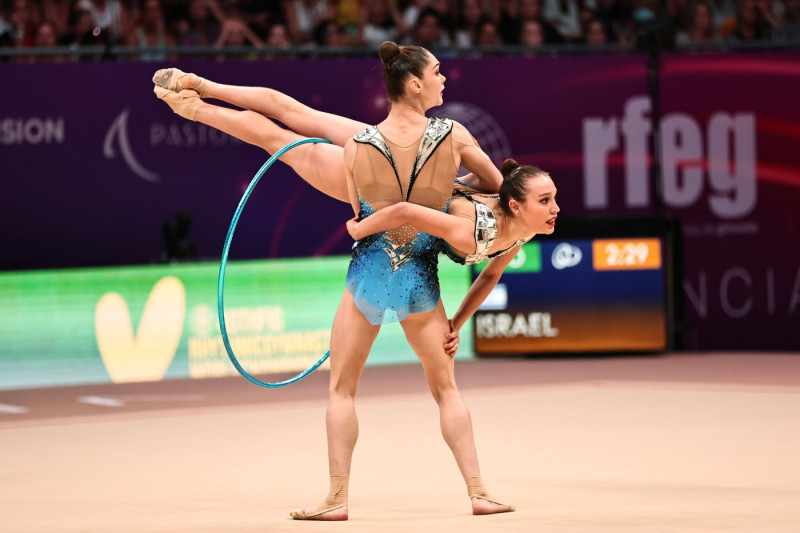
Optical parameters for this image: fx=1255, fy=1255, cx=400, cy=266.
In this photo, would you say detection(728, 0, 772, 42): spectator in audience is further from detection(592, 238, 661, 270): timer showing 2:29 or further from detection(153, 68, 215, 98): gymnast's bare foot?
detection(153, 68, 215, 98): gymnast's bare foot

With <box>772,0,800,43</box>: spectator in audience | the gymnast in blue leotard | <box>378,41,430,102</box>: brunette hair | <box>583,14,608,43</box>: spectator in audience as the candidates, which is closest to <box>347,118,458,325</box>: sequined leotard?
the gymnast in blue leotard

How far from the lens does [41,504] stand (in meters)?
5.55

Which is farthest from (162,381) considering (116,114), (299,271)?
(116,114)

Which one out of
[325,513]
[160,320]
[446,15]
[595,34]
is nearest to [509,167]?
[325,513]

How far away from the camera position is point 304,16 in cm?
1159

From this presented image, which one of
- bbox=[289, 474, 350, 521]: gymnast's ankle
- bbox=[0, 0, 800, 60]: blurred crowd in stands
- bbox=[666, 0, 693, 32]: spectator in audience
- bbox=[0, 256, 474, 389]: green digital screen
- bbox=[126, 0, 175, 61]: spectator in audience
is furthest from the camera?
bbox=[666, 0, 693, 32]: spectator in audience

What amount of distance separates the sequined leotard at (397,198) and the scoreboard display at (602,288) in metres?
5.64

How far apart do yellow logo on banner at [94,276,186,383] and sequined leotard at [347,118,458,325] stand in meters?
5.19

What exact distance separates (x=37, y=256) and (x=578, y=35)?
5.42 meters

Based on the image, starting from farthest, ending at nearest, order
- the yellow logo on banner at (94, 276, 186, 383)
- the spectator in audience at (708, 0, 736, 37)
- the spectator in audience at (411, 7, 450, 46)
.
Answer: the spectator in audience at (708, 0, 736, 37), the spectator in audience at (411, 7, 450, 46), the yellow logo on banner at (94, 276, 186, 383)

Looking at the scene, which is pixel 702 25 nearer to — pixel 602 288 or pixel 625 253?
pixel 625 253

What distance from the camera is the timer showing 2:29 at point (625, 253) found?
34.9ft

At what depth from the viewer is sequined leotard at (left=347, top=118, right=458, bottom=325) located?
4.96 m

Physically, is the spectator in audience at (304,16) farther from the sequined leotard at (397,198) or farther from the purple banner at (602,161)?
the sequined leotard at (397,198)
